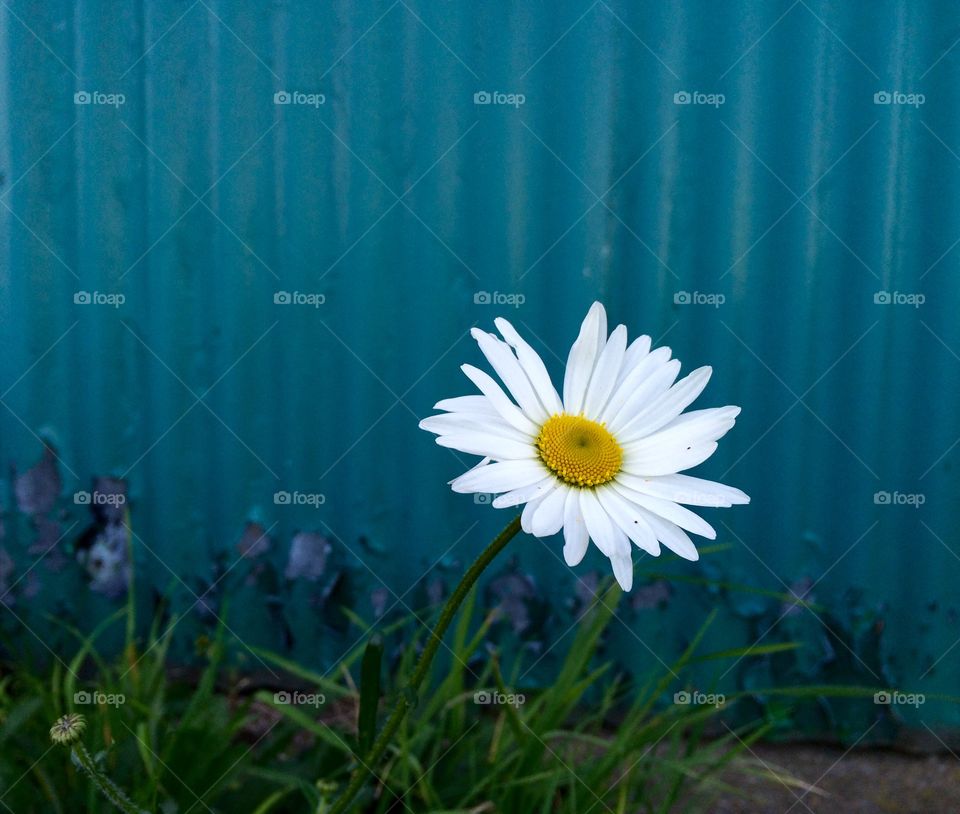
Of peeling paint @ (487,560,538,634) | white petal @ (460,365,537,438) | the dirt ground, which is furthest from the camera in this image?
peeling paint @ (487,560,538,634)

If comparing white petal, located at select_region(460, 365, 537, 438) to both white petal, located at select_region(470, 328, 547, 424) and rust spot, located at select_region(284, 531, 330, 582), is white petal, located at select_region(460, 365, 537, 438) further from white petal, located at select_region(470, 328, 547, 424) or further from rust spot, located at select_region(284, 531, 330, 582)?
rust spot, located at select_region(284, 531, 330, 582)

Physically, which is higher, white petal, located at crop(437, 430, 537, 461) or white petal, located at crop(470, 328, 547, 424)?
white petal, located at crop(470, 328, 547, 424)

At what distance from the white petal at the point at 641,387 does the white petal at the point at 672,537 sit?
0.48 ft

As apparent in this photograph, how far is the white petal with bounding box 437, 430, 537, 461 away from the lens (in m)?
0.80

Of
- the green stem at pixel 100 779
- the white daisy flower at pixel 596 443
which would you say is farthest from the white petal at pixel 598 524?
the green stem at pixel 100 779

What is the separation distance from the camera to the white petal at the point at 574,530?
78 centimetres

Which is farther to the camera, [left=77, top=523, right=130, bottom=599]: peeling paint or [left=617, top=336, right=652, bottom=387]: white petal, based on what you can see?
[left=77, top=523, right=130, bottom=599]: peeling paint

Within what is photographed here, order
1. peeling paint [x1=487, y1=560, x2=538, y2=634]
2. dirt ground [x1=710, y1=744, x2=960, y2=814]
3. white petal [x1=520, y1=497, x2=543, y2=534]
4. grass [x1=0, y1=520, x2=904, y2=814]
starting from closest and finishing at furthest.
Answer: white petal [x1=520, y1=497, x2=543, y2=534] < grass [x1=0, y1=520, x2=904, y2=814] < dirt ground [x1=710, y1=744, x2=960, y2=814] < peeling paint [x1=487, y1=560, x2=538, y2=634]

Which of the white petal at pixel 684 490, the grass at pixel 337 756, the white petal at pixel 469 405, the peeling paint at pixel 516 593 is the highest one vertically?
the white petal at pixel 469 405

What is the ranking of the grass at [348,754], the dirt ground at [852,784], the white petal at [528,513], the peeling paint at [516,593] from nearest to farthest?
the white petal at [528,513], the grass at [348,754], the dirt ground at [852,784], the peeling paint at [516,593]

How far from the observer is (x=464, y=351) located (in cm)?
211

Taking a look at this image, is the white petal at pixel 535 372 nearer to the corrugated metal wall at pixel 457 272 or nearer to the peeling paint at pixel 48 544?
the corrugated metal wall at pixel 457 272

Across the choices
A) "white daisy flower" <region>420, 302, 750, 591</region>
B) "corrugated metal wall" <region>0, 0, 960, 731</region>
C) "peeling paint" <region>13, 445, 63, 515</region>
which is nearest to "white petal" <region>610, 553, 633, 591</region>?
"white daisy flower" <region>420, 302, 750, 591</region>

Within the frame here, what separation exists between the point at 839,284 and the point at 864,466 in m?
0.51
